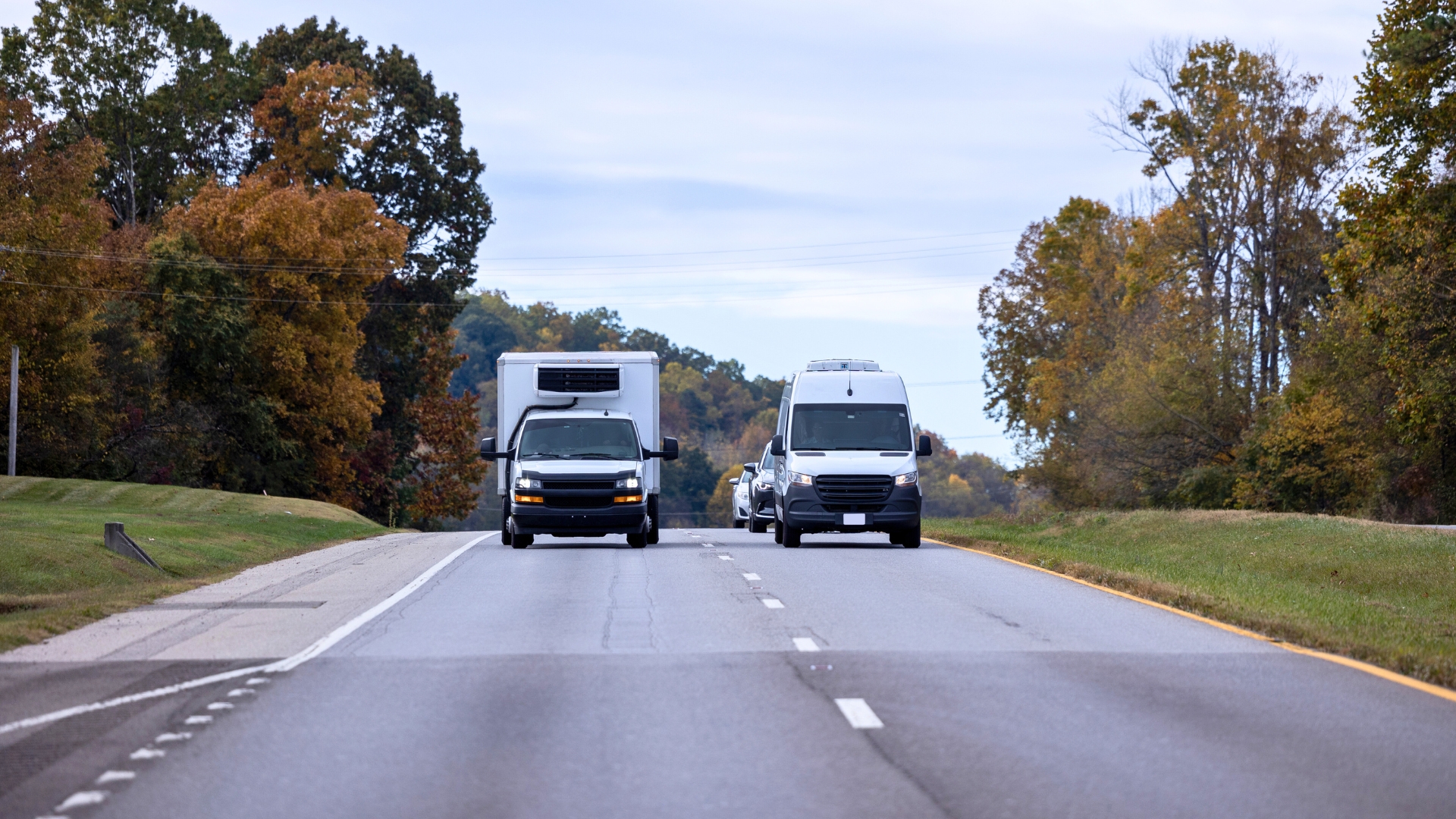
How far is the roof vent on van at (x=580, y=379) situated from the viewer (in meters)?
28.5

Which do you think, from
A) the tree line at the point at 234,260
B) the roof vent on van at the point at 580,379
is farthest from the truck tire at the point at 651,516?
the tree line at the point at 234,260

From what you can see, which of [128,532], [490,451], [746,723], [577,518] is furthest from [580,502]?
[746,723]

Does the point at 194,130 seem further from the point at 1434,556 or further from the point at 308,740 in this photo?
the point at 308,740

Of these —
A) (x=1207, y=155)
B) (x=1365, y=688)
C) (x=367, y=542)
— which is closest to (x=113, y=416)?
(x=367, y=542)

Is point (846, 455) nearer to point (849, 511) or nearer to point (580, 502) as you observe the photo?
point (849, 511)

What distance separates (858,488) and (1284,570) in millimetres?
7064

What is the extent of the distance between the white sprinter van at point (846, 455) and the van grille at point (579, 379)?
296 cm

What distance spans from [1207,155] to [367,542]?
3283cm

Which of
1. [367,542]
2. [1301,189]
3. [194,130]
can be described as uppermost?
A: [194,130]

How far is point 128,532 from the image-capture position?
25.2 m

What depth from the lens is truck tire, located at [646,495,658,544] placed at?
27641mm

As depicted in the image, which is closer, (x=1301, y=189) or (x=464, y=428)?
(x=1301, y=189)

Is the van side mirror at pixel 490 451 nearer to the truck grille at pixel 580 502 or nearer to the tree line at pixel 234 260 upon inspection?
the truck grille at pixel 580 502

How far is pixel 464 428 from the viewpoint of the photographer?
68.8 m
